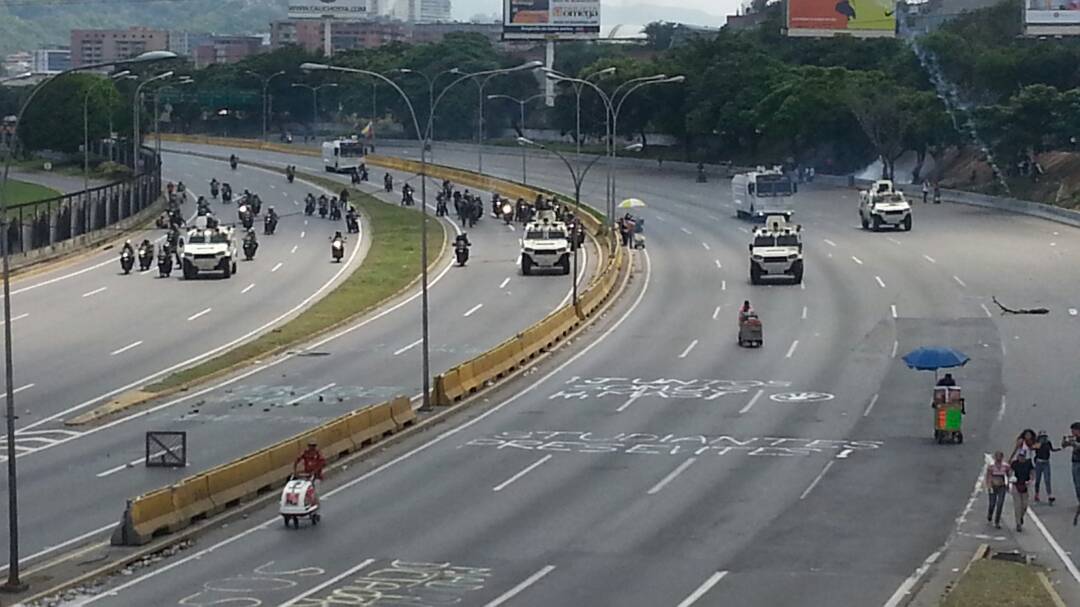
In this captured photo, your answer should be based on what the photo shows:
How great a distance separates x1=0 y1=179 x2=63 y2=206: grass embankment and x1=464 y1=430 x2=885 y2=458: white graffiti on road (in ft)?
265

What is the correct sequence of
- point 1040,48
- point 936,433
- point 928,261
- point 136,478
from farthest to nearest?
point 1040,48, point 928,261, point 936,433, point 136,478

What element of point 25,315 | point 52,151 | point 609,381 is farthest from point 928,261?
point 52,151

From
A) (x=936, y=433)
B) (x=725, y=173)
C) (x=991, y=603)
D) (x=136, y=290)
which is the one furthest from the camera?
(x=725, y=173)

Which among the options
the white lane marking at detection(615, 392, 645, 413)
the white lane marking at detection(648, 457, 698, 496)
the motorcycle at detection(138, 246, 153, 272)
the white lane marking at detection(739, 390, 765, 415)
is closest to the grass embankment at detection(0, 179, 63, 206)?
the motorcycle at detection(138, 246, 153, 272)

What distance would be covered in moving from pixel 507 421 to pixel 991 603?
21.8 m

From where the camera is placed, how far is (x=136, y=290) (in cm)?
7344

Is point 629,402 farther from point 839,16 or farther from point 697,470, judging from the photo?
point 839,16

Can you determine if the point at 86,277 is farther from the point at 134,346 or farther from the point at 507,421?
the point at 507,421

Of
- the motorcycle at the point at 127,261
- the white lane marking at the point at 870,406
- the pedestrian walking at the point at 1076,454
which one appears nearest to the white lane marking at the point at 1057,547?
the pedestrian walking at the point at 1076,454

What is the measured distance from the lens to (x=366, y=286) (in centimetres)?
7469

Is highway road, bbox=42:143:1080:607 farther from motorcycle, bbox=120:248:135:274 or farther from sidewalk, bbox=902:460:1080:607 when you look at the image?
motorcycle, bbox=120:248:135:274

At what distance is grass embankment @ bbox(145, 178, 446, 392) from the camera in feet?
184

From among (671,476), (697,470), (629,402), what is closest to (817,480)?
(697,470)

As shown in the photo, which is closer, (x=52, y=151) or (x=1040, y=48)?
(x=1040, y=48)
